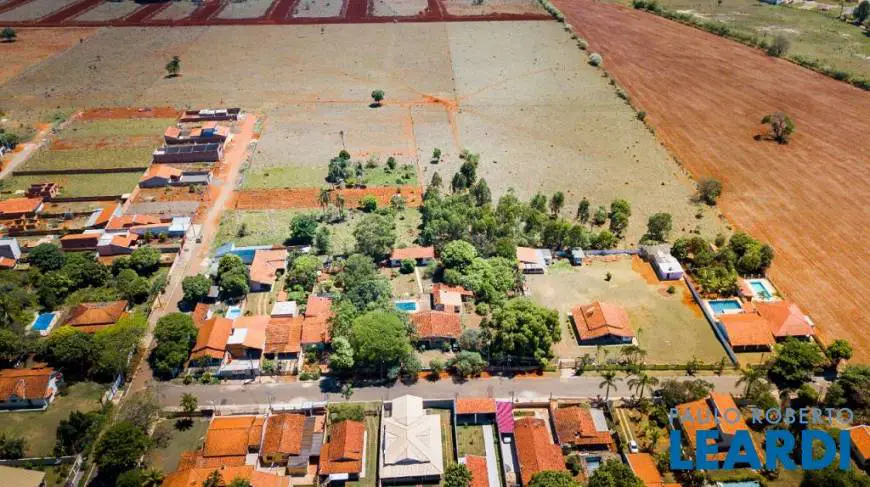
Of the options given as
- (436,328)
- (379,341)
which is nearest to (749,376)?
(436,328)

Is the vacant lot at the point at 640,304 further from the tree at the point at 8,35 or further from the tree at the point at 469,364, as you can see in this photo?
the tree at the point at 8,35

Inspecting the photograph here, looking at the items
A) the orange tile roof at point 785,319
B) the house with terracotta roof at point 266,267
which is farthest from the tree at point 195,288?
the orange tile roof at point 785,319

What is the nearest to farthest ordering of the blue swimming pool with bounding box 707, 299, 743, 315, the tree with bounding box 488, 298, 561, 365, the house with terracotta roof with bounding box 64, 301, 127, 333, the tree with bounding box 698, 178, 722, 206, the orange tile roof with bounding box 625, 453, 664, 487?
the orange tile roof with bounding box 625, 453, 664, 487, the tree with bounding box 488, 298, 561, 365, the house with terracotta roof with bounding box 64, 301, 127, 333, the blue swimming pool with bounding box 707, 299, 743, 315, the tree with bounding box 698, 178, 722, 206

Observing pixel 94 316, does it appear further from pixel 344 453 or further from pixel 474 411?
pixel 474 411

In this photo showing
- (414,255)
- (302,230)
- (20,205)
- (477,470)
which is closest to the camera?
(477,470)

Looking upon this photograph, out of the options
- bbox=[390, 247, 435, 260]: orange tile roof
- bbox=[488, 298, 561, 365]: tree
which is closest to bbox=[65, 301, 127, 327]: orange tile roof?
bbox=[390, 247, 435, 260]: orange tile roof

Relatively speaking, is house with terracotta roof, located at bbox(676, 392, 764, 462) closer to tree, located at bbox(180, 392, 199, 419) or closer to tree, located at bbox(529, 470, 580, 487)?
tree, located at bbox(529, 470, 580, 487)
